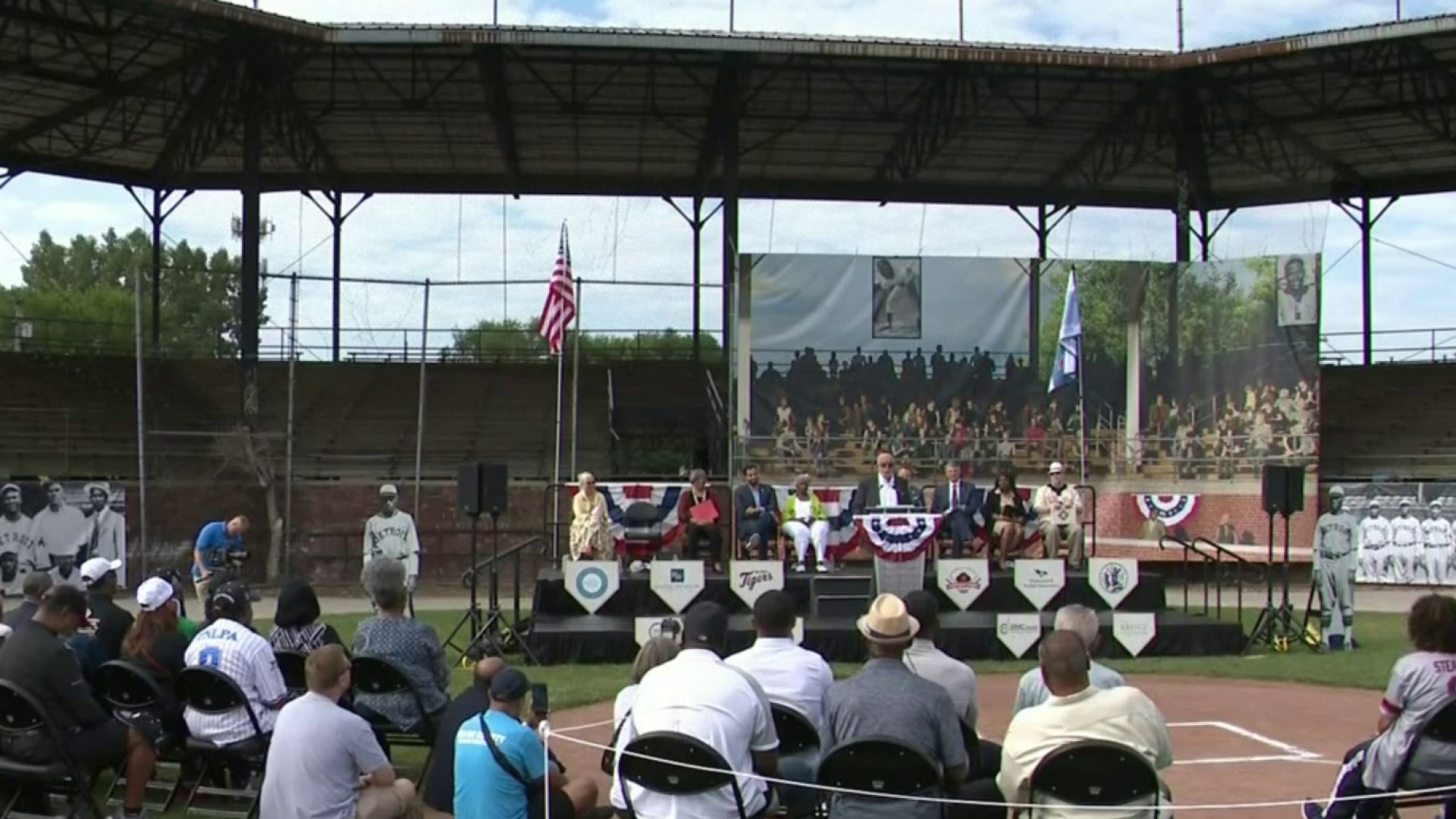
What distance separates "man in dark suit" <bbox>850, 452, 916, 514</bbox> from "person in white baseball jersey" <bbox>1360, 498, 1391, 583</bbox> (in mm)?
12971

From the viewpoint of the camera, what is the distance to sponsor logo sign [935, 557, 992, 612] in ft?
56.2

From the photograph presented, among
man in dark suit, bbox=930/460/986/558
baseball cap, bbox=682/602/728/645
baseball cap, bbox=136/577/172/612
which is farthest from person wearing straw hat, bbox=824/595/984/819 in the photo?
man in dark suit, bbox=930/460/986/558

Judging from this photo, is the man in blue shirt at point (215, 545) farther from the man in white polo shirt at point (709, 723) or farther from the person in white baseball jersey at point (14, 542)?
the man in white polo shirt at point (709, 723)

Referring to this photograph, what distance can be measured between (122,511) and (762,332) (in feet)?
37.4

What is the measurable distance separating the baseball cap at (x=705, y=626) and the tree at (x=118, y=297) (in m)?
18.9

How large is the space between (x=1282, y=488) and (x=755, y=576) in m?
6.26

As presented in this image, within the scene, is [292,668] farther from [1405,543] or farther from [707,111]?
[1405,543]

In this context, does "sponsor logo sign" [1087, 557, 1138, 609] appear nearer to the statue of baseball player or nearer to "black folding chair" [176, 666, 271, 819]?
the statue of baseball player

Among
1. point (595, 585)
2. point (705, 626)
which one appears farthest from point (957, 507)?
point (705, 626)

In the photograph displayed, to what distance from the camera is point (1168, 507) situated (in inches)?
1032

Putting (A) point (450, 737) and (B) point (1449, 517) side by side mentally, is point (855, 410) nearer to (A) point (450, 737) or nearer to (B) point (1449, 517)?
(B) point (1449, 517)

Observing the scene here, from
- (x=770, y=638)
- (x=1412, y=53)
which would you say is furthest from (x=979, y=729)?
(x=1412, y=53)

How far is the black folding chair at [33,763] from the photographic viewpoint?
24.4 ft

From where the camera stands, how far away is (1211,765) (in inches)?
403
